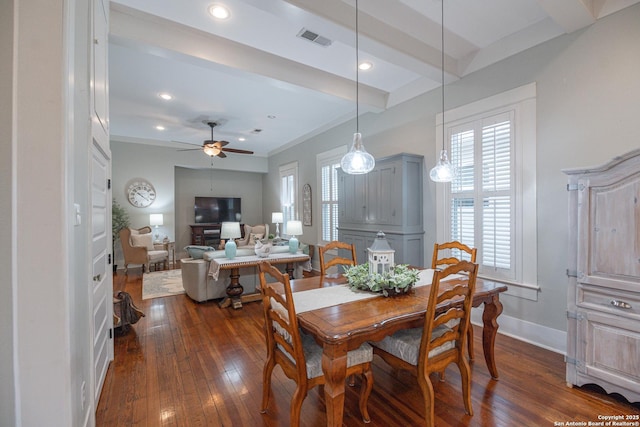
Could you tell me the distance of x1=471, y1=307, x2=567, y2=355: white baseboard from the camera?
2744 mm

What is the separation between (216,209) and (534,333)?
7913 millimetres

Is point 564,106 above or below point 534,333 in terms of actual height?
above

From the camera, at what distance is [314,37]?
2.98 m

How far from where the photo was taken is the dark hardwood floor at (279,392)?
1889 mm

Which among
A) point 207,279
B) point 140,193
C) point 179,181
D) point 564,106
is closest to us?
point 564,106

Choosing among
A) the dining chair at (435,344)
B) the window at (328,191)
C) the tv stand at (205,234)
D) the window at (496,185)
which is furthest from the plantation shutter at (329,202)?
the dining chair at (435,344)

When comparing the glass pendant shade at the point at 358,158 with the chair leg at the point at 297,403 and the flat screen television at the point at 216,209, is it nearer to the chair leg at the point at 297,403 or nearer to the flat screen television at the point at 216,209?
the chair leg at the point at 297,403

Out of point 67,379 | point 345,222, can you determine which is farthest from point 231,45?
point 67,379

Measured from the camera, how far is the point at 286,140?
7430mm

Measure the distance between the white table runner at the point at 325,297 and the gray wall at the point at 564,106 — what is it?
6.73ft

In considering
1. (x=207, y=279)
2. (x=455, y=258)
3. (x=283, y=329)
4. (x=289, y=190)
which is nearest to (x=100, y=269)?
(x=283, y=329)

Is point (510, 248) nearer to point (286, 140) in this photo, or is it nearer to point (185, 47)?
point (185, 47)

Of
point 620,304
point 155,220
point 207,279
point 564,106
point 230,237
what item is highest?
point 564,106

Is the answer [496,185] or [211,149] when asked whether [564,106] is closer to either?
[496,185]
